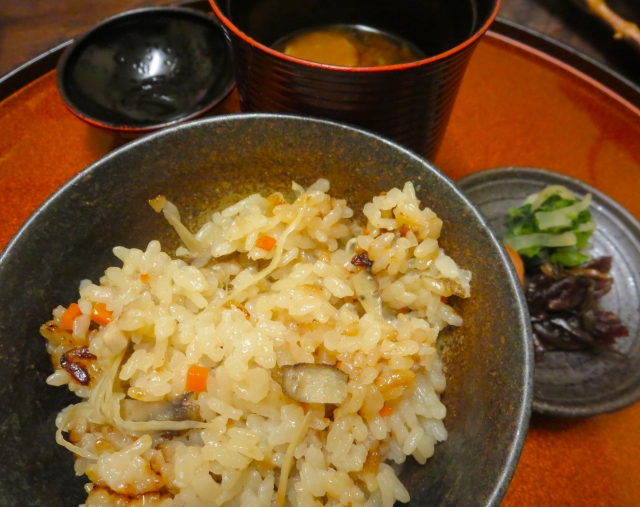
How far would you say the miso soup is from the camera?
1833mm

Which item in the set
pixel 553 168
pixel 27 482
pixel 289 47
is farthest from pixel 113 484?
pixel 553 168

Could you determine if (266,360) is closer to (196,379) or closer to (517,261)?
(196,379)

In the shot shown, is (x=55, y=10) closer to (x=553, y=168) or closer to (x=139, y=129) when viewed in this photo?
(x=139, y=129)

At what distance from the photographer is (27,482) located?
1139 mm

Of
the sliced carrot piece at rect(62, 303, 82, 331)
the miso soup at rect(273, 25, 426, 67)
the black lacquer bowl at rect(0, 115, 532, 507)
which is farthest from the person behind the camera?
the miso soup at rect(273, 25, 426, 67)

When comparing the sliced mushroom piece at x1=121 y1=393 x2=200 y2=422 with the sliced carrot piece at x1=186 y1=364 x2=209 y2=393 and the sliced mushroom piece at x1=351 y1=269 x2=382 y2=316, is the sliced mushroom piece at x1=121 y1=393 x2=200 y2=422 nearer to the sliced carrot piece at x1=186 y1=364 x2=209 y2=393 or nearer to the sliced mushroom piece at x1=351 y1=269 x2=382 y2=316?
the sliced carrot piece at x1=186 y1=364 x2=209 y2=393

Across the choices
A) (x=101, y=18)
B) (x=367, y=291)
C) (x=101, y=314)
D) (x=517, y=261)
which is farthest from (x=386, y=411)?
(x=101, y=18)

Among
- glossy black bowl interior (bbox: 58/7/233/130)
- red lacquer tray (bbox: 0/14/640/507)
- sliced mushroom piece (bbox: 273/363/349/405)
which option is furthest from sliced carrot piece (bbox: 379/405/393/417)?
glossy black bowl interior (bbox: 58/7/233/130)

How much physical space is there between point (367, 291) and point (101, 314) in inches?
29.6

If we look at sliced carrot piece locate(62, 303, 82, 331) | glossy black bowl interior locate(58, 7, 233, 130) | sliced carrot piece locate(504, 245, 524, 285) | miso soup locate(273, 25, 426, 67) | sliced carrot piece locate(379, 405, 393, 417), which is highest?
miso soup locate(273, 25, 426, 67)

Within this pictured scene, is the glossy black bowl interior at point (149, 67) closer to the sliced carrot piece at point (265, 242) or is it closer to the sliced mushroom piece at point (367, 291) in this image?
the sliced carrot piece at point (265, 242)

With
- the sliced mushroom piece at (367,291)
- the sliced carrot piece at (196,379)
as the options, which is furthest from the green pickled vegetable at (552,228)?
the sliced carrot piece at (196,379)

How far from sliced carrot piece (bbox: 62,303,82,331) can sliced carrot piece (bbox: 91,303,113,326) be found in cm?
4

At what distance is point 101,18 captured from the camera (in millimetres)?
2562
